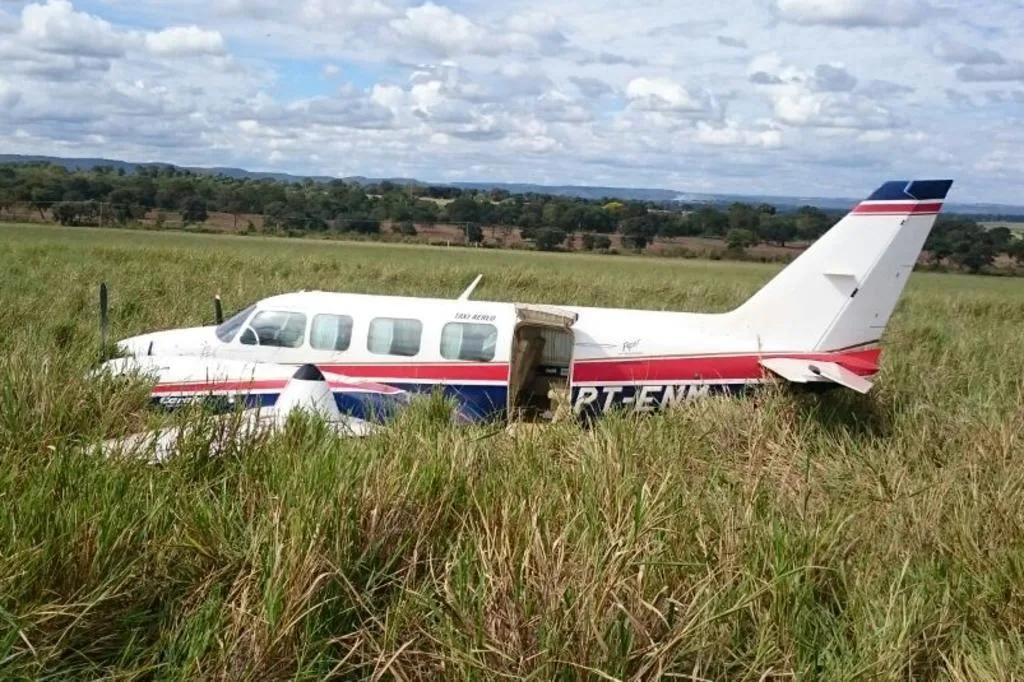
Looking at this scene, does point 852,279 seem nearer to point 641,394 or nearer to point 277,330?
point 641,394

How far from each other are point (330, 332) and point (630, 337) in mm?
3728

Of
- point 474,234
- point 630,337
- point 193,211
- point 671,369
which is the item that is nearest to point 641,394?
point 671,369

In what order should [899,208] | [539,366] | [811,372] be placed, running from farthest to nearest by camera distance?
[539,366], [899,208], [811,372]

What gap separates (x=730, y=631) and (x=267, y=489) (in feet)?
7.66

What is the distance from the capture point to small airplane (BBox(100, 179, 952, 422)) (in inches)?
455

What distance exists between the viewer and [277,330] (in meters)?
12.0

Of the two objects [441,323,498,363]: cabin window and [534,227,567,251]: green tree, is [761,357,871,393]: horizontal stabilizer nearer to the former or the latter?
[441,323,498,363]: cabin window

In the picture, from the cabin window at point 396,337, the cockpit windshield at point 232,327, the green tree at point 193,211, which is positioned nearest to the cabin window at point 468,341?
the cabin window at point 396,337

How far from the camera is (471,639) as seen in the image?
375 centimetres

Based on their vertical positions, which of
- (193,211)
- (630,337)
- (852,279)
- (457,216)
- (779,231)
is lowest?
(193,211)

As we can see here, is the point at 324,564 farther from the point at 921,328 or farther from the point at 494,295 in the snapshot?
the point at 494,295

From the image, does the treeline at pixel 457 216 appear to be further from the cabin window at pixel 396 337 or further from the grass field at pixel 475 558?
the grass field at pixel 475 558

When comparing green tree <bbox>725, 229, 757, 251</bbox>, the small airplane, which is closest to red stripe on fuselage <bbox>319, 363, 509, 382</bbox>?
the small airplane

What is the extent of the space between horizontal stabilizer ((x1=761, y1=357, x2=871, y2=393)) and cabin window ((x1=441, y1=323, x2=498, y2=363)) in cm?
334
